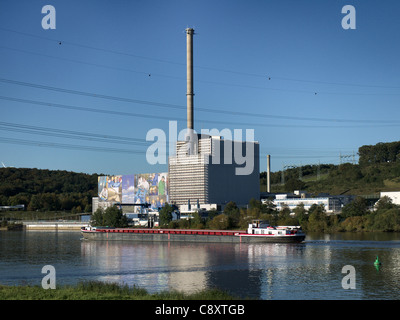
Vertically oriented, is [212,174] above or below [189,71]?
below

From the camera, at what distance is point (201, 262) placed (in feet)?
202

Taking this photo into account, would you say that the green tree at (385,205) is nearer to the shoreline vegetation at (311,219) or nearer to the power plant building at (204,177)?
the shoreline vegetation at (311,219)

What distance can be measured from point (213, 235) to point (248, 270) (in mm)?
47234

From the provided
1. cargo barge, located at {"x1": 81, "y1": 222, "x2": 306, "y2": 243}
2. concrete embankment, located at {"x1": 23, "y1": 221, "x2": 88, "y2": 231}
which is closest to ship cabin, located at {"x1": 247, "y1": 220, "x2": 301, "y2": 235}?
cargo barge, located at {"x1": 81, "y1": 222, "x2": 306, "y2": 243}

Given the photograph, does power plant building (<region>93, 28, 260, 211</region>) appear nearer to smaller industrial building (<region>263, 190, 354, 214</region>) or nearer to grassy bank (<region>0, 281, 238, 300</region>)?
smaller industrial building (<region>263, 190, 354, 214</region>)

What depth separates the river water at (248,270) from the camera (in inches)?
1604

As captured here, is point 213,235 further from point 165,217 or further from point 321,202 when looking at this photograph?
point 321,202

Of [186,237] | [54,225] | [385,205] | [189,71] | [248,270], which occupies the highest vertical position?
[189,71]

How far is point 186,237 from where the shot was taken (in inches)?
4107

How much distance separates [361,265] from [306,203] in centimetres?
10332

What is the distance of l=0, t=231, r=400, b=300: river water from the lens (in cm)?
4075

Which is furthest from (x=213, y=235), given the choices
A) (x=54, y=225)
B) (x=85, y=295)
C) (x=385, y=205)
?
(x=54, y=225)

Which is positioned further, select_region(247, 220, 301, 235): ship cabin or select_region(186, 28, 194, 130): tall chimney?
select_region(186, 28, 194, 130): tall chimney

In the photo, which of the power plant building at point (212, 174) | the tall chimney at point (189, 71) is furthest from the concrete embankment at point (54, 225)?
the tall chimney at point (189, 71)
